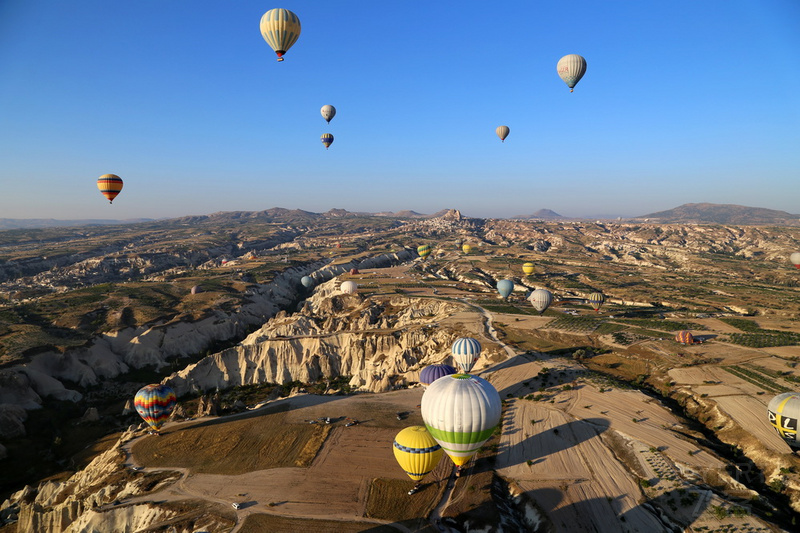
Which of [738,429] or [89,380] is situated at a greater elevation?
[738,429]

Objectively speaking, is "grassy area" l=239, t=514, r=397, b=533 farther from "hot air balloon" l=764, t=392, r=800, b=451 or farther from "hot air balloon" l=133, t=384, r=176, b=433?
"hot air balloon" l=764, t=392, r=800, b=451

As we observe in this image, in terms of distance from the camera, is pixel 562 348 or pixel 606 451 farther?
pixel 562 348

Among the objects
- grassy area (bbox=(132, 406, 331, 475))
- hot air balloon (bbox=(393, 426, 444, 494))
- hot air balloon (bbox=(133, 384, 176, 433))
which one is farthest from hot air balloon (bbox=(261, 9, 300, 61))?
hot air balloon (bbox=(393, 426, 444, 494))

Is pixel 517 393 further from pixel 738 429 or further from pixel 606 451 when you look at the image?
pixel 738 429

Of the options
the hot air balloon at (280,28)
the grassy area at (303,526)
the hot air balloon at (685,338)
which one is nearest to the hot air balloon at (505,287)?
the hot air balloon at (685,338)

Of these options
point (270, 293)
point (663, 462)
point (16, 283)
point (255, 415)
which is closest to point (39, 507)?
point (255, 415)

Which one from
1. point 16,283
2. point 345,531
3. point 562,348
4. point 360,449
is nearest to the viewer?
point 345,531

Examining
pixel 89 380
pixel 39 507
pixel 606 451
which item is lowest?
pixel 89 380
